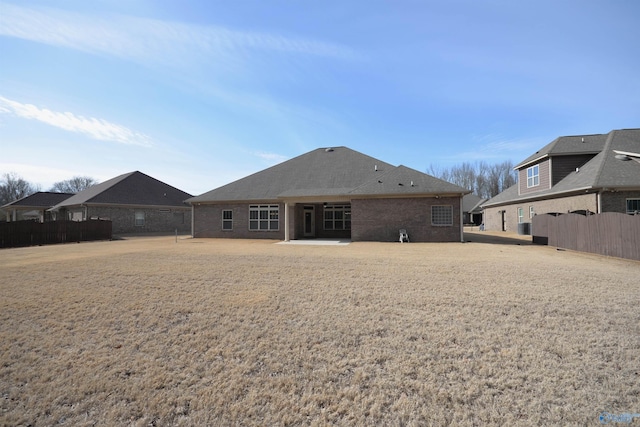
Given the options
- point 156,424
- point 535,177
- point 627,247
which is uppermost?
point 535,177

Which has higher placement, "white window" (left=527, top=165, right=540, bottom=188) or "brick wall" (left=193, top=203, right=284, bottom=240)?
"white window" (left=527, top=165, right=540, bottom=188)

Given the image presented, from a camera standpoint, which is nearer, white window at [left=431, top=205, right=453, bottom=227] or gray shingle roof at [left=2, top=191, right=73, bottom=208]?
white window at [left=431, top=205, right=453, bottom=227]

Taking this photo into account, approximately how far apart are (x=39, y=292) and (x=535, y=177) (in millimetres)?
28578

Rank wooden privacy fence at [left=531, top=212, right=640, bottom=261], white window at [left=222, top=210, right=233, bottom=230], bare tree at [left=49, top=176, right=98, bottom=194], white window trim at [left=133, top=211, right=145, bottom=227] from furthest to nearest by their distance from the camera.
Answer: bare tree at [left=49, top=176, right=98, bottom=194] → white window trim at [left=133, top=211, right=145, bottom=227] → white window at [left=222, top=210, right=233, bottom=230] → wooden privacy fence at [left=531, top=212, right=640, bottom=261]

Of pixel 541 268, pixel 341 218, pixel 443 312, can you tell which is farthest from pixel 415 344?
pixel 341 218

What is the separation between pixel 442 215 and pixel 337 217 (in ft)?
25.0

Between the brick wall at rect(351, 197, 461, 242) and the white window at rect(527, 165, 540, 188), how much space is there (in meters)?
11.0

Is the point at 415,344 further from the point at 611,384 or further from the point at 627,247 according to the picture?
the point at 627,247

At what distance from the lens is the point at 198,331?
4.39 meters

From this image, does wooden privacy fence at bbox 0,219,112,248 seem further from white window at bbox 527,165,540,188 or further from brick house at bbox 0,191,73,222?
white window at bbox 527,165,540,188

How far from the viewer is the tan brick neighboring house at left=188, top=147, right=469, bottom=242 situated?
57.8ft

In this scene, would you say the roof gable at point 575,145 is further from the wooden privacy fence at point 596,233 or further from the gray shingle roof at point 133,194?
the gray shingle roof at point 133,194

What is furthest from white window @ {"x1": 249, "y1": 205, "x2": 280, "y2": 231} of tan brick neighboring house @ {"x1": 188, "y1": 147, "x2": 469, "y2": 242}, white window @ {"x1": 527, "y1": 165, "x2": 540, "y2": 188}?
white window @ {"x1": 527, "y1": 165, "x2": 540, "y2": 188}

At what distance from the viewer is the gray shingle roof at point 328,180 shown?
1808 centimetres
